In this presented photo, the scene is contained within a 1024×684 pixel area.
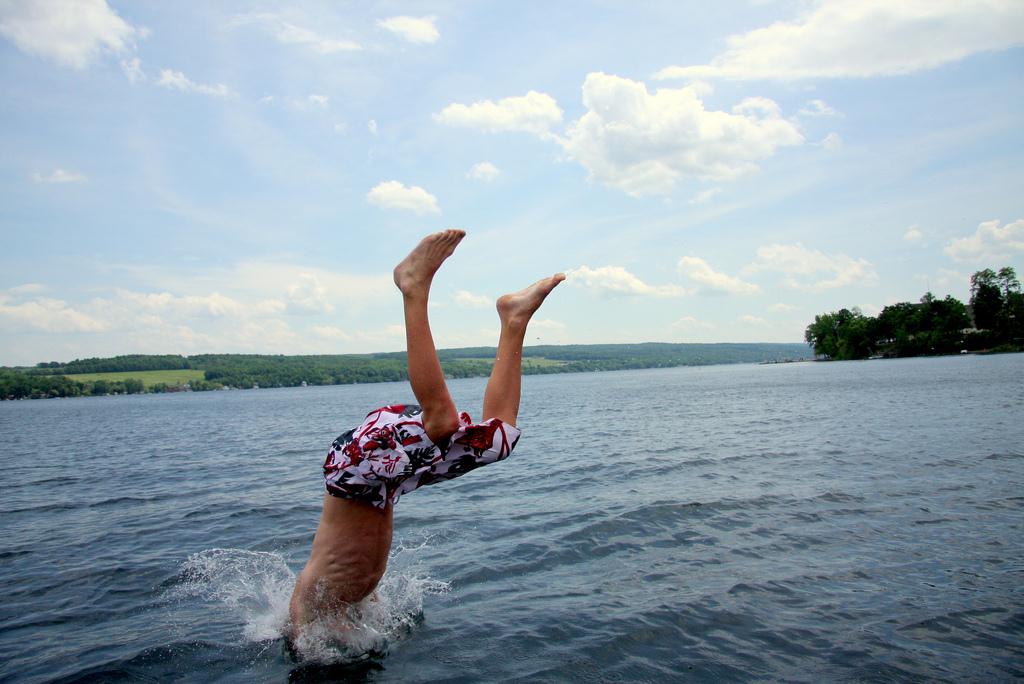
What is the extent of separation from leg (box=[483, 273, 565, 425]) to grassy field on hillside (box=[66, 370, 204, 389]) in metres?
154

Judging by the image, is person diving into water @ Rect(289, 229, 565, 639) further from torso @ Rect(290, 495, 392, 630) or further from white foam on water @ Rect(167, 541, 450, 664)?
white foam on water @ Rect(167, 541, 450, 664)

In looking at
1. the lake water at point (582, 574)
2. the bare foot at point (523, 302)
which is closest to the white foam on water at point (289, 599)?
the lake water at point (582, 574)

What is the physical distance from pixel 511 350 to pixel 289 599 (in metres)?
3.57

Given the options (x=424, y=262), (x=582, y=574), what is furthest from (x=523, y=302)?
(x=582, y=574)

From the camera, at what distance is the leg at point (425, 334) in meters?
4.17

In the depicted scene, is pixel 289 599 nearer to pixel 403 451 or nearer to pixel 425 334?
pixel 403 451

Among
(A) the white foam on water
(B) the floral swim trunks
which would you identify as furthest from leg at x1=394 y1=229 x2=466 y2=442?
(A) the white foam on water

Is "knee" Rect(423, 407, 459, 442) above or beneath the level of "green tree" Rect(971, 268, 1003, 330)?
beneath

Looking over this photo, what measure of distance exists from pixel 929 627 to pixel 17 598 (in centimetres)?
924

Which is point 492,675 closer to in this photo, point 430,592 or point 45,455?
point 430,592

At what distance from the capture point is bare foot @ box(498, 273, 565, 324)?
5348mm

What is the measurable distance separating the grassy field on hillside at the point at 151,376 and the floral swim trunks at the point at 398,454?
153877 mm

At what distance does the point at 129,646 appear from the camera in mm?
5535

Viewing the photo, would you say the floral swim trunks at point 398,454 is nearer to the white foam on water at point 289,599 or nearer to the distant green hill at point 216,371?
the white foam on water at point 289,599
